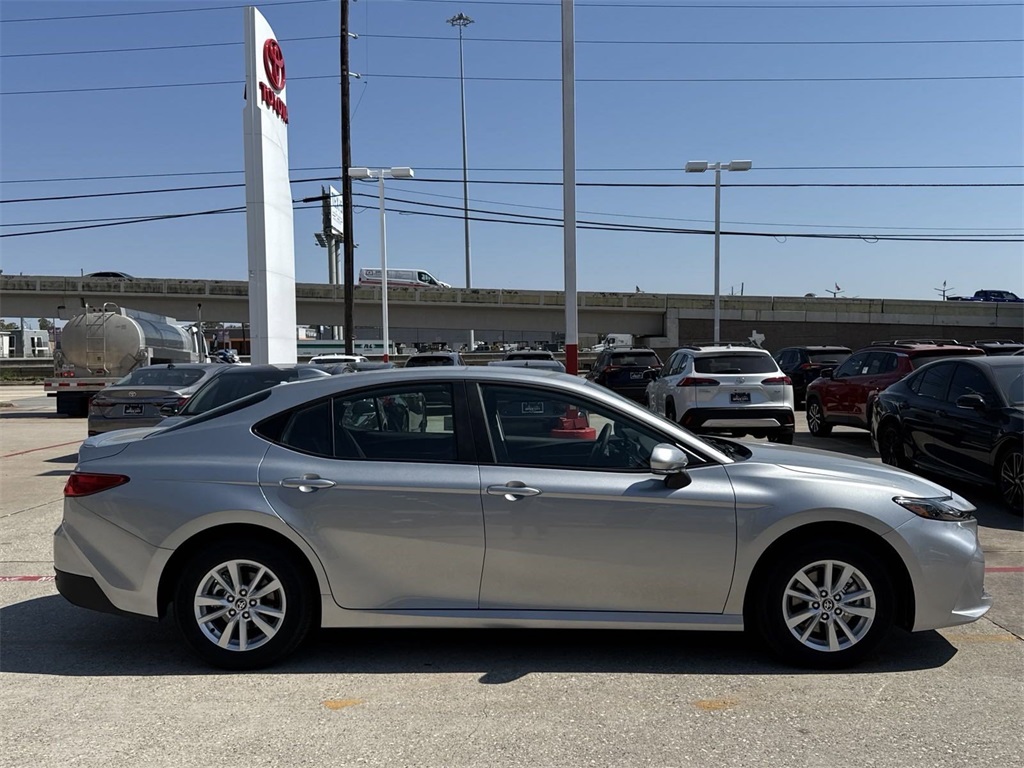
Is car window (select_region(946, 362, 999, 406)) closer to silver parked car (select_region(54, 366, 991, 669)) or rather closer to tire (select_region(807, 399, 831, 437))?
silver parked car (select_region(54, 366, 991, 669))

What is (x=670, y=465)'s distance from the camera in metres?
4.22

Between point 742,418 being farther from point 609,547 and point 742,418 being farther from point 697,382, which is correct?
point 609,547

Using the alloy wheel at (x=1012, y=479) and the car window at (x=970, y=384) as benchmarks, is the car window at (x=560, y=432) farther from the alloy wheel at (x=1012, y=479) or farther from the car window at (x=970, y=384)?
the car window at (x=970, y=384)

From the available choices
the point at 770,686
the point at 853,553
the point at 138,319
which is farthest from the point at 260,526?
the point at 138,319

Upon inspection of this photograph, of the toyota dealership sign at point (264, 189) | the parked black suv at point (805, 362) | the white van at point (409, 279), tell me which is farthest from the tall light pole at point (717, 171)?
the white van at point (409, 279)

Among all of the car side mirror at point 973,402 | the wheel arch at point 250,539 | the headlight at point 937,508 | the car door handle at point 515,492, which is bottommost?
the wheel arch at point 250,539

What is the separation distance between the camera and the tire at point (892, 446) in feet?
32.9

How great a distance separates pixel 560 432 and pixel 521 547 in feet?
2.21

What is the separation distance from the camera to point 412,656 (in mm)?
4621

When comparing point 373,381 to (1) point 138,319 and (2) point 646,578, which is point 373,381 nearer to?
(2) point 646,578

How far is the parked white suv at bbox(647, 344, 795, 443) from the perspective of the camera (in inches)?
502

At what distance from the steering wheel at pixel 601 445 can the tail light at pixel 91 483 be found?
A: 7.93 feet

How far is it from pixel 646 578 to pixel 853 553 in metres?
1.05

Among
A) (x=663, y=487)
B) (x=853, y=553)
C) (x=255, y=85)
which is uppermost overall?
(x=255, y=85)
